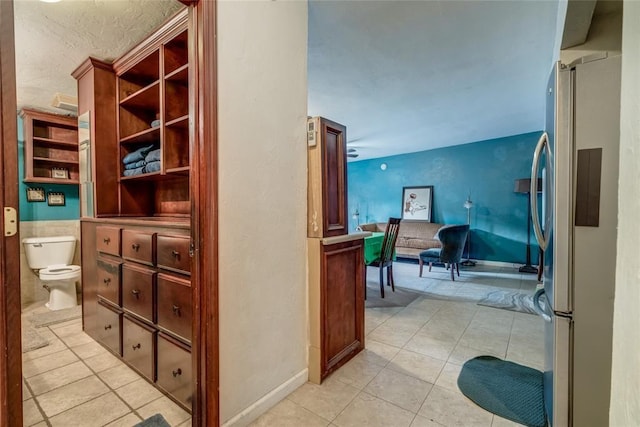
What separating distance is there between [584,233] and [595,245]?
59 millimetres

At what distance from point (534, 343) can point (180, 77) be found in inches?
135

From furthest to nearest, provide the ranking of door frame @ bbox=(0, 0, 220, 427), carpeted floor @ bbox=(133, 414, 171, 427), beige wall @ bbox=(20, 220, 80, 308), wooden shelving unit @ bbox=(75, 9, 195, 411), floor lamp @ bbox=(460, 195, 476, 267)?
floor lamp @ bbox=(460, 195, 476, 267), beige wall @ bbox=(20, 220, 80, 308), wooden shelving unit @ bbox=(75, 9, 195, 411), carpeted floor @ bbox=(133, 414, 171, 427), door frame @ bbox=(0, 0, 220, 427)

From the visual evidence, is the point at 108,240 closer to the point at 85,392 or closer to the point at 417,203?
the point at 85,392

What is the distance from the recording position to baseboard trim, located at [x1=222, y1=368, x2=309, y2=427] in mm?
1439

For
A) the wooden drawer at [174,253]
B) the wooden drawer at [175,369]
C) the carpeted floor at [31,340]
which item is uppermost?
the wooden drawer at [174,253]

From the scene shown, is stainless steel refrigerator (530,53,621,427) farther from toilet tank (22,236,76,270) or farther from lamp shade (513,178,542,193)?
toilet tank (22,236,76,270)

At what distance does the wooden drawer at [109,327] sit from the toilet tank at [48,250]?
163cm

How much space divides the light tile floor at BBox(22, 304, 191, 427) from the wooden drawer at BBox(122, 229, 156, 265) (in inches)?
31.0

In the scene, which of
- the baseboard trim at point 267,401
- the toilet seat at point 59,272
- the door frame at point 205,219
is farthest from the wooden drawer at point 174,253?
the toilet seat at point 59,272

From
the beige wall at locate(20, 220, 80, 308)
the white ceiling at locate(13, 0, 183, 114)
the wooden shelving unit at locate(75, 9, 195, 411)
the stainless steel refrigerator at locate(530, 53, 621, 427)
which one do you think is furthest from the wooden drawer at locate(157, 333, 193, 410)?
the beige wall at locate(20, 220, 80, 308)

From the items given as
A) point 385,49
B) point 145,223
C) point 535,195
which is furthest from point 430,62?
point 145,223

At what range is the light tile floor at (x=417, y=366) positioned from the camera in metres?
1.54

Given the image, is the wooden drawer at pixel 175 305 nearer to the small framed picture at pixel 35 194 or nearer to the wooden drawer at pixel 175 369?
the wooden drawer at pixel 175 369

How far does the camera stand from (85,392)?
1775 mm
